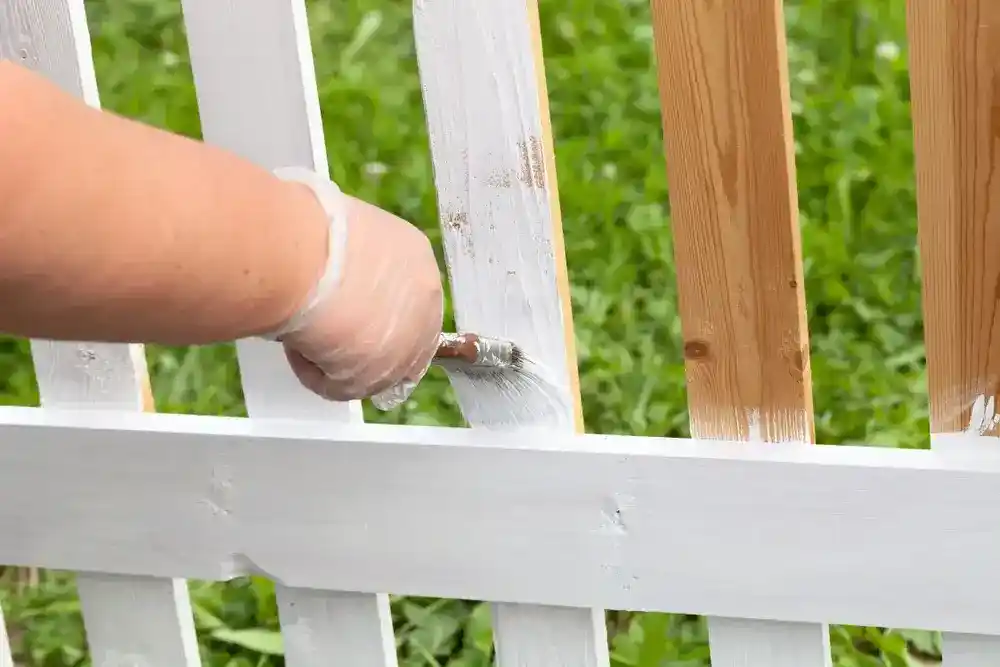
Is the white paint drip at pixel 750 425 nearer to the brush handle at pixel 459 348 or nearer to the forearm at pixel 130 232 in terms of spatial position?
the brush handle at pixel 459 348

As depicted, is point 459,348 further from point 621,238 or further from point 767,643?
point 621,238

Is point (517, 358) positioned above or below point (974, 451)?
above

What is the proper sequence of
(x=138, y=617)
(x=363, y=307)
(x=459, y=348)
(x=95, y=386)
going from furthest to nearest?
(x=138, y=617)
(x=95, y=386)
(x=459, y=348)
(x=363, y=307)

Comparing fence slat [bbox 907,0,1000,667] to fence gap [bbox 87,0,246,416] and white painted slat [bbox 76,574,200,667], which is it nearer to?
white painted slat [bbox 76,574,200,667]

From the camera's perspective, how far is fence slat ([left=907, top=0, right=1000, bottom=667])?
90 cm

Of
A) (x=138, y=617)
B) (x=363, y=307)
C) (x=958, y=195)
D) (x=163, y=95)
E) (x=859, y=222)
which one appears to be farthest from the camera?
(x=163, y=95)

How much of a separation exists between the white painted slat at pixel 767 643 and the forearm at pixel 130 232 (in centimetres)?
61

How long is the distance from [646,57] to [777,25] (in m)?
1.48

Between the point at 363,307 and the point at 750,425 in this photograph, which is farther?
the point at 750,425

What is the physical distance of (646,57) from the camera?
2377 mm

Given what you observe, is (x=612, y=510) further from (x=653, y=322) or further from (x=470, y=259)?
(x=653, y=322)

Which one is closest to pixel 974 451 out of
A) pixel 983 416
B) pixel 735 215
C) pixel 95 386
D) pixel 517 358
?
pixel 983 416

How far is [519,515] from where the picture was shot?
1150mm

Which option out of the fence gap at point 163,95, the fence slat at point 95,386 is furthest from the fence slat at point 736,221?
the fence gap at point 163,95
